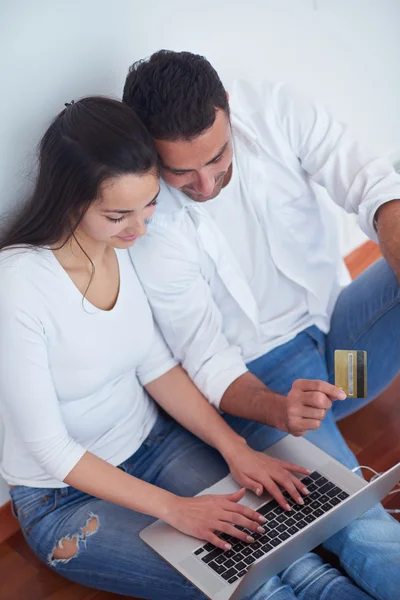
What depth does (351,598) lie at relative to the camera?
1371 mm

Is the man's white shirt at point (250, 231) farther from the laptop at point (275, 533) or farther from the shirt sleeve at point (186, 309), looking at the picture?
the laptop at point (275, 533)

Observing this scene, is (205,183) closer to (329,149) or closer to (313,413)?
(329,149)

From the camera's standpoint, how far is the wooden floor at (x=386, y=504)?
5.65ft

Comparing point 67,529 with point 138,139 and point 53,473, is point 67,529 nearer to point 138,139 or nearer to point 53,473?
point 53,473

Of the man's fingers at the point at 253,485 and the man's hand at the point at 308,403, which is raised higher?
the man's hand at the point at 308,403

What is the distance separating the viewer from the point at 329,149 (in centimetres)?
169

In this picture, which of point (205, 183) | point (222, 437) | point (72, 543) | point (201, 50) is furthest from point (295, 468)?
point (201, 50)

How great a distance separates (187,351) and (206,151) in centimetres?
44

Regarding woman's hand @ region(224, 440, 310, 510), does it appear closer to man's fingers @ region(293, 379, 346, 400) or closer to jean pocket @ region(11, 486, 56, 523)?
man's fingers @ region(293, 379, 346, 400)

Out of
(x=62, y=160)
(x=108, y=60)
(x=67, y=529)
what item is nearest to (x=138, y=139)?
(x=62, y=160)

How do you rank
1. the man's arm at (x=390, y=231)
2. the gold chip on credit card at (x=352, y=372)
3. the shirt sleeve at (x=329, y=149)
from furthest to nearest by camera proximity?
the shirt sleeve at (x=329, y=149) → the man's arm at (x=390, y=231) → the gold chip on credit card at (x=352, y=372)

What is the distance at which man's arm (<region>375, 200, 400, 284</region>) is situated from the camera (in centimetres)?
154

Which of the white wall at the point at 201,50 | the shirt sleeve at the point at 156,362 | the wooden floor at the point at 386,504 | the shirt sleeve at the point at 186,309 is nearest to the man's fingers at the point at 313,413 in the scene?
the shirt sleeve at the point at 186,309

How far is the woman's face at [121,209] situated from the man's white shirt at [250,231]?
186 mm
